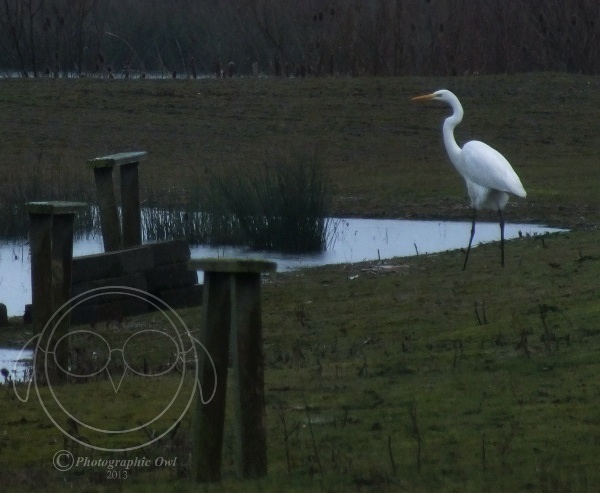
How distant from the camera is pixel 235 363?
5086 mm

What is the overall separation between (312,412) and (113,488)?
1518 millimetres

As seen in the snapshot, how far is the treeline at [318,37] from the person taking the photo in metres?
28.1

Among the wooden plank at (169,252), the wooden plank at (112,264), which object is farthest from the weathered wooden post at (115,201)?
the wooden plank at (112,264)

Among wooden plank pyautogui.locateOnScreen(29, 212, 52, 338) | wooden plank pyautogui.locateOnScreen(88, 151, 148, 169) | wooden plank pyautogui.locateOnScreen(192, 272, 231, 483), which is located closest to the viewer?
wooden plank pyautogui.locateOnScreen(192, 272, 231, 483)

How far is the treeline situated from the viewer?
2814cm

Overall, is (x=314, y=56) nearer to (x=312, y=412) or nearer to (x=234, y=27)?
(x=234, y=27)

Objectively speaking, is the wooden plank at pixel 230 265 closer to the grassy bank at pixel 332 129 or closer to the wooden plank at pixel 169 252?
the wooden plank at pixel 169 252

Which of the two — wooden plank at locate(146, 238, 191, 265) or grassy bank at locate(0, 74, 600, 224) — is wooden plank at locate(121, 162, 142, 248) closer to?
wooden plank at locate(146, 238, 191, 265)

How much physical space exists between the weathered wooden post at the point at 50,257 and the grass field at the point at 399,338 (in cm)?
86

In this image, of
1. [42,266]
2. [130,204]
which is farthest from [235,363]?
[130,204]

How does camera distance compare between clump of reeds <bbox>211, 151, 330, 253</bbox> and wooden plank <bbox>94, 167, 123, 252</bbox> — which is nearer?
wooden plank <bbox>94, 167, 123, 252</bbox>

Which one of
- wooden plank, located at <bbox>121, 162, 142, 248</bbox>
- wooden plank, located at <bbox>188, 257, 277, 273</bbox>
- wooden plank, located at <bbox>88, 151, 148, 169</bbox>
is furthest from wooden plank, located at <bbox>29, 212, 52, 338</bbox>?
wooden plank, located at <bbox>188, 257, 277, 273</bbox>

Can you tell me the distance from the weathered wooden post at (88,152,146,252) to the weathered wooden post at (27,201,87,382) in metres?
2.73

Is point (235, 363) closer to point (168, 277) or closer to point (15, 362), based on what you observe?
point (15, 362)
